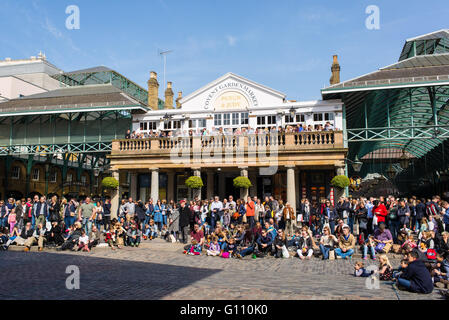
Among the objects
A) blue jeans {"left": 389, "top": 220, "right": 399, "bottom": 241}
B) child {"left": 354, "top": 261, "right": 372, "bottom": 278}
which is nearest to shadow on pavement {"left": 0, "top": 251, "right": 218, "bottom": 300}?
child {"left": 354, "top": 261, "right": 372, "bottom": 278}

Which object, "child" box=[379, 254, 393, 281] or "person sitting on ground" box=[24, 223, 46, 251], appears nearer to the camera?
"child" box=[379, 254, 393, 281]

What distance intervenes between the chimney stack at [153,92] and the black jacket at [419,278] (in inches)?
1025

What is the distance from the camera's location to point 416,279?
29.5 feet

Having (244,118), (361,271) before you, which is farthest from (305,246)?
(244,118)

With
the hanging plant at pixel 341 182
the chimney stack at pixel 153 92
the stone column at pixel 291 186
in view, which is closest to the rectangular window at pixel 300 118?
the stone column at pixel 291 186

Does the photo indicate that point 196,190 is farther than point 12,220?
Yes

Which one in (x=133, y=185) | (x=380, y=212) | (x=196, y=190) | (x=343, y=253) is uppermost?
(x=133, y=185)

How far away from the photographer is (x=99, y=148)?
27500mm

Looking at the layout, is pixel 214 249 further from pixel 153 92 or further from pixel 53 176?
pixel 53 176

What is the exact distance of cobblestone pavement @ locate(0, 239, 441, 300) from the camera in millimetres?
8161

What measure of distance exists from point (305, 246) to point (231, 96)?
13.5 metres

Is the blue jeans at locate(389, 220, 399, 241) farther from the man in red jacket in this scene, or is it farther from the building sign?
the building sign

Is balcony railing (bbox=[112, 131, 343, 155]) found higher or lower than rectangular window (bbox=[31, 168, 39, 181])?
higher

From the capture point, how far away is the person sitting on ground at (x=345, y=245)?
14.1 meters
